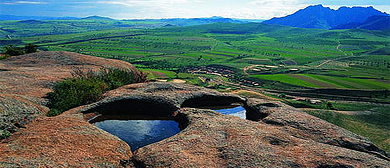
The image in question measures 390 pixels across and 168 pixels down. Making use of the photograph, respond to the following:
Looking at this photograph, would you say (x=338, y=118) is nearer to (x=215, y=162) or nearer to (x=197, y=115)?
(x=197, y=115)

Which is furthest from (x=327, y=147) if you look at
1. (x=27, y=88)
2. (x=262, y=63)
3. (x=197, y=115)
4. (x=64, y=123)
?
(x=262, y=63)

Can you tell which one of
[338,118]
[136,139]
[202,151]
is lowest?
[338,118]

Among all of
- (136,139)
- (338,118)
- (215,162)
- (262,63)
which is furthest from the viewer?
(262,63)

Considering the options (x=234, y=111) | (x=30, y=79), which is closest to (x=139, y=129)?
(x=234, y=111)

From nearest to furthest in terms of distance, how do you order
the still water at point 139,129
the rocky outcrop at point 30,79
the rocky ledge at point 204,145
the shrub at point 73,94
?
the rocky ledge at point 204,145 → the rocky outcrop at point 30,79 → the still water at point 139,129 → the shrub at point 73,94

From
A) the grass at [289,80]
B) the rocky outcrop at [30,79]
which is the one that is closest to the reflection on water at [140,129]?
the rocky outcrop at [30,79]

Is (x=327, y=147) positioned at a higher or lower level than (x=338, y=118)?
higher

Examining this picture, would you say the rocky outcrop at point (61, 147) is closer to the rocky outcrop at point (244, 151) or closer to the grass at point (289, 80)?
the rocky outcrop at point (244, 151)
